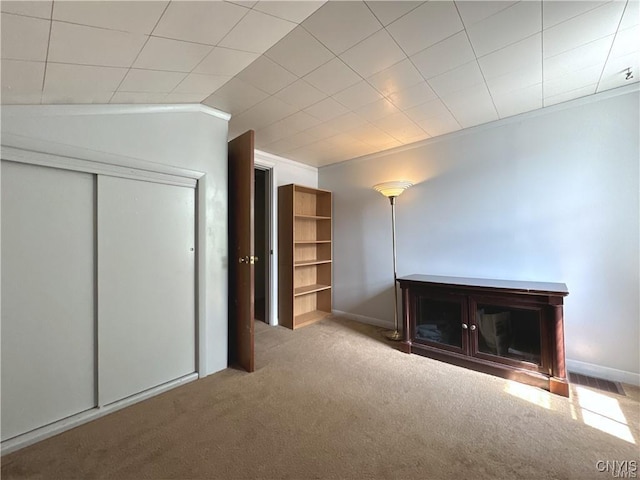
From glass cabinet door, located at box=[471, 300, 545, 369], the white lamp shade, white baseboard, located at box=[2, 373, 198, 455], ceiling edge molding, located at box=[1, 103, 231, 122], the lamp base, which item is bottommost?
the lamp base

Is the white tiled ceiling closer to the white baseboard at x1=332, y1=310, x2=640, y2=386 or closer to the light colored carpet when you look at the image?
the light colored carpet

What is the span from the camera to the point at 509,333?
215cm

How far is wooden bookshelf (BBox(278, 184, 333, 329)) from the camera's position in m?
3.50

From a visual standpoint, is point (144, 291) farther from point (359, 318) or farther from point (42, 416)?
point (359, 318)

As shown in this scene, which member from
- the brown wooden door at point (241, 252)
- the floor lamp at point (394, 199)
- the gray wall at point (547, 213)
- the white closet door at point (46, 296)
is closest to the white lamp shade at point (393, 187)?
the floor lamp at point (394, 199)

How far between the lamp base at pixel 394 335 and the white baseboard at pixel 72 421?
2214 mm

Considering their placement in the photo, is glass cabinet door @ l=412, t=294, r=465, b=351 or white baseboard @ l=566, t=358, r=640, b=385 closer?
white baseboard @ l=566, t=358, r=640, b=385

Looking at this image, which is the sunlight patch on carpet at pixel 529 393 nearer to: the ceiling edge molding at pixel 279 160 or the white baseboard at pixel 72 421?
the white baseboard at pixel 72 421

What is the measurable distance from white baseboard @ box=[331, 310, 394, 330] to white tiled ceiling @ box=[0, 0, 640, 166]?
2558 millimetres

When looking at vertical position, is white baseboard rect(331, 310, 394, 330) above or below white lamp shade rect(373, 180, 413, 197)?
below

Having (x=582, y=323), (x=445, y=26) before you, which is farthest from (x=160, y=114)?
(x=582, y=323)

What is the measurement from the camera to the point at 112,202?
1769mm

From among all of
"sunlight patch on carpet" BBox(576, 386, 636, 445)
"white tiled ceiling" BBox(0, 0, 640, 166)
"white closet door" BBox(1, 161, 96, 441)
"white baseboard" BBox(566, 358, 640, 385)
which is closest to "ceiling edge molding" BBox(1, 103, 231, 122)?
"white tiled ceiling" BBox(0, 0, 640, 166)

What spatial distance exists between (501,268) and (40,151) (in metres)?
3.72
